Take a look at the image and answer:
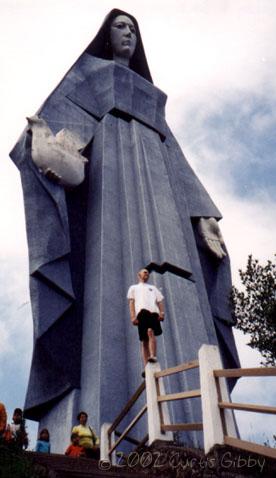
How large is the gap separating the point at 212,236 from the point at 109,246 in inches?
126

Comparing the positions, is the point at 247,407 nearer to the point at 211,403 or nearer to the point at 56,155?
the point at 211,403

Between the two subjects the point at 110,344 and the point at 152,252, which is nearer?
the point at 110,344

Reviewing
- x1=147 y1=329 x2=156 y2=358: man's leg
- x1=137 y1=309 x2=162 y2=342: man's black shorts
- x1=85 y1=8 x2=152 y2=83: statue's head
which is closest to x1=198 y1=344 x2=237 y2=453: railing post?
x1=147 y1=329 x2=156 y2=358: man's leg

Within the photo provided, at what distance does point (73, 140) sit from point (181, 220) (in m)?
2.91

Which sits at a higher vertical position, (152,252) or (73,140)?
(73,140)

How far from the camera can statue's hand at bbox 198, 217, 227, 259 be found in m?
13.9

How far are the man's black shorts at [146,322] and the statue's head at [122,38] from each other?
1088 centimetres

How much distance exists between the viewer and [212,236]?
1421cm

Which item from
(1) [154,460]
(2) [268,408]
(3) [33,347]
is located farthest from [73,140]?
(2) [268,408]

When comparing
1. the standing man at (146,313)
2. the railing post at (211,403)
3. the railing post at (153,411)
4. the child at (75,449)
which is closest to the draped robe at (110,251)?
the child at (75,449)

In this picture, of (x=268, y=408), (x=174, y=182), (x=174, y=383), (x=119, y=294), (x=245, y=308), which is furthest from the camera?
(x=174, y=182)

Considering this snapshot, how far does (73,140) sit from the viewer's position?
509 inches

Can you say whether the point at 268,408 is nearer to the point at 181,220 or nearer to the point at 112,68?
the point at 181,220

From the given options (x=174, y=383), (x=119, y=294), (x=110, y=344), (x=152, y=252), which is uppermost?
(x=152, y=252)
